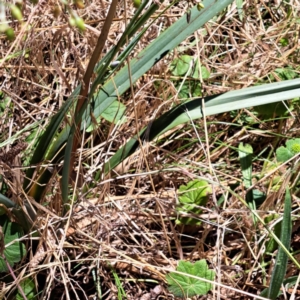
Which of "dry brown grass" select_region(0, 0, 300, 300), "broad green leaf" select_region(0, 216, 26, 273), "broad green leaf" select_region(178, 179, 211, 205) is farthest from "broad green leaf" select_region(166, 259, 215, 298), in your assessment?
"broad green leaf" select_region(0, 216, 26, 273)

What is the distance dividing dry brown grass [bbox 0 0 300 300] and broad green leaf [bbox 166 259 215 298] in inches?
1.7

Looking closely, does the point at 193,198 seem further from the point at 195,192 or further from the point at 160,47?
the point at 160,47

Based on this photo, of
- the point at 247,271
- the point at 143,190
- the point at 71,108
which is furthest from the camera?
the point at 143,190

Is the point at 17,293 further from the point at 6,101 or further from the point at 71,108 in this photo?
the point at 6,101

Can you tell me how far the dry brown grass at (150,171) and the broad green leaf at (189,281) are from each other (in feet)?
0.14

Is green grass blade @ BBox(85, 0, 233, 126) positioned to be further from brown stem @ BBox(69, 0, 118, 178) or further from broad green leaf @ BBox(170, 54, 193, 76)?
broad green leaf @ BBox(170, 54, 193, 76)

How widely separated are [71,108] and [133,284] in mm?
456

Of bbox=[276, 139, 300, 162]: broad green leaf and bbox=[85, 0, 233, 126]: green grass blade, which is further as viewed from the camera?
bbox=[276, 139, 300, 162]: broad green leaf

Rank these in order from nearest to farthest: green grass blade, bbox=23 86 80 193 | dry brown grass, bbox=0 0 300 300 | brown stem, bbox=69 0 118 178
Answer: brown stem, bbox=69 0 118 178 → green grass blade, bbox=23 86 80 193 → dry brown grass, bbox=0 0 300 300

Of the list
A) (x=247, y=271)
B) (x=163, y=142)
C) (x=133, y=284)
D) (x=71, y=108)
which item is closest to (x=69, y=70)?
(x=163, y=142)

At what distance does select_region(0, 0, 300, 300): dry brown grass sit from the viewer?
115cm

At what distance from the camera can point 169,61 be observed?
4.96 ft

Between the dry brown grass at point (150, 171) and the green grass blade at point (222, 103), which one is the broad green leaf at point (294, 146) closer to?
the dry brown grass at point (150, 171)

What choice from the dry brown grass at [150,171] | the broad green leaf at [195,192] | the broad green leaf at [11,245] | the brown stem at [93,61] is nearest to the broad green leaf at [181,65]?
the dry brown grass at [150,171]
